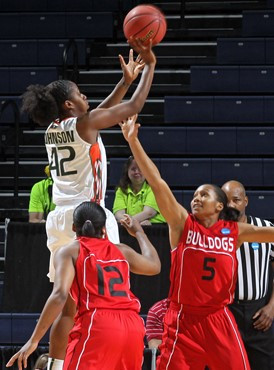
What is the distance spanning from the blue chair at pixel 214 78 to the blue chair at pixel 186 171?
1434mm

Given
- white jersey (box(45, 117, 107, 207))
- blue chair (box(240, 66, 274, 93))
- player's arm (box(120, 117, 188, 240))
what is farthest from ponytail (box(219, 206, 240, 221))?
blue chair (box(240, 66, 274, 93))

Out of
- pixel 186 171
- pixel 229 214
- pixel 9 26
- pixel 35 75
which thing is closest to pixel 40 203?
pixel 186 171

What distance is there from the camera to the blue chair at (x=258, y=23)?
38.5ft

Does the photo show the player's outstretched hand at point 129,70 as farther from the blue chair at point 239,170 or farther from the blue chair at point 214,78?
the blue chair at point 214,78

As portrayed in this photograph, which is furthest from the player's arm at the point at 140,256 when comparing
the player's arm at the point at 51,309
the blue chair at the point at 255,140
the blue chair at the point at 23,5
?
the blue chair at the point at 23,5

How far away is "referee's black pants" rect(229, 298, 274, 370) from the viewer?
20.2ft

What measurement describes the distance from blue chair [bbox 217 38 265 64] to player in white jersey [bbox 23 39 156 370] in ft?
20.2

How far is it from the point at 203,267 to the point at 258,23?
701 centimetres

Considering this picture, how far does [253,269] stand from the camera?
6383 mm

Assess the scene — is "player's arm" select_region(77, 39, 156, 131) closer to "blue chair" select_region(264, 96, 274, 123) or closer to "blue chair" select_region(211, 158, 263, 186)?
"blue chair" select_region(211, 158, 263, 186)

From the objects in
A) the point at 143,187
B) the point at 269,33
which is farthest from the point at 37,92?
the point at 269,33

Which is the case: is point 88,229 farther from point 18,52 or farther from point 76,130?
point 18,52

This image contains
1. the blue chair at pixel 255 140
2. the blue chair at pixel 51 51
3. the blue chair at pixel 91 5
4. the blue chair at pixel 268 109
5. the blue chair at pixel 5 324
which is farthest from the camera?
the blue chair at pixel 91 5

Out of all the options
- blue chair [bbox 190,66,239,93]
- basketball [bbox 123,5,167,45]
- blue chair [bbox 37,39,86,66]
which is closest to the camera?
basketball [bbox 123,5,167,45]
